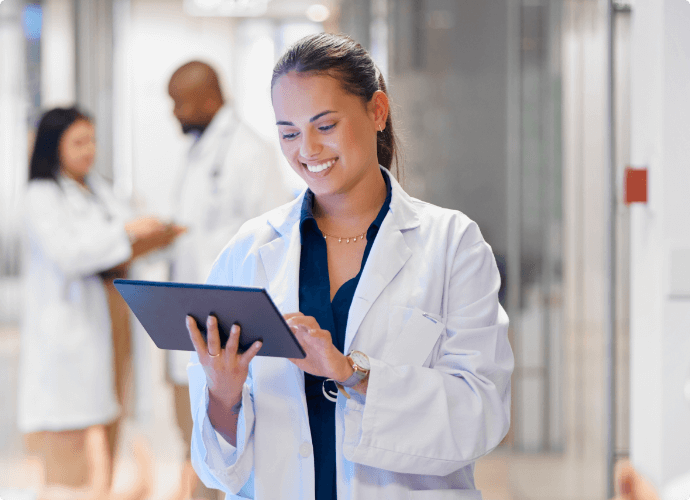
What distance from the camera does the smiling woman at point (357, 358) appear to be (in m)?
1.10

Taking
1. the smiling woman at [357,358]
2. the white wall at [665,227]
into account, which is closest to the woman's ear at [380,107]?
the smiling woman at [357,358]

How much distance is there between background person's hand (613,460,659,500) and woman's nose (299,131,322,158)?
1.50 m

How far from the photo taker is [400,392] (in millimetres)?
1101

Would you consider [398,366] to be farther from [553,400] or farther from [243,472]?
[553,400]

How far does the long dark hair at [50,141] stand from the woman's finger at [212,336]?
2.10 metres

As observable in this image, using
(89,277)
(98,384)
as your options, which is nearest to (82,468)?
(98,384)

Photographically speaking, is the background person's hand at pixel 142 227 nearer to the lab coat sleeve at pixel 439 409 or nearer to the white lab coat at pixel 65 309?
the white lab coat at pixel 65 309

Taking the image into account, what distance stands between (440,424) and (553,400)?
1.93 meters

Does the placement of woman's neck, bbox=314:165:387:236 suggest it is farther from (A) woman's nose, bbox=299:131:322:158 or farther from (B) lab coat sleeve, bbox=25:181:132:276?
(B) lab coat sleeve, bbox=25:181:132:276

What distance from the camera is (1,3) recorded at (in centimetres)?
308

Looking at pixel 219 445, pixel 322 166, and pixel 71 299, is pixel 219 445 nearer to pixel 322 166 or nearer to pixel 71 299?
pixel 322 166

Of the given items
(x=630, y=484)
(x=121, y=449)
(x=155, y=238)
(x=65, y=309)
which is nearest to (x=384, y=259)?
(x=630, y=484)

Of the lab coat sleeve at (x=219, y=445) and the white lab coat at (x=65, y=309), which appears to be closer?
the lab coat sleeve at (x=219, y=445)

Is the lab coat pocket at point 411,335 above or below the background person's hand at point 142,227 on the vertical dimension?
below
